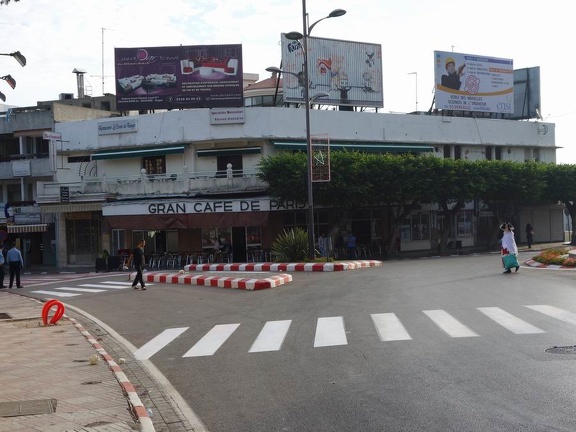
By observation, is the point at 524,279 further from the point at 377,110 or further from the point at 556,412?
the point at 377,110

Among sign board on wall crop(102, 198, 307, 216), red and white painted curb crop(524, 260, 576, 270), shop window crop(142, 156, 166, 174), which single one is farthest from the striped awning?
red and white painted curb crop(524, 260, 576, 270)

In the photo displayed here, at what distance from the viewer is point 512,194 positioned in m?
45.6

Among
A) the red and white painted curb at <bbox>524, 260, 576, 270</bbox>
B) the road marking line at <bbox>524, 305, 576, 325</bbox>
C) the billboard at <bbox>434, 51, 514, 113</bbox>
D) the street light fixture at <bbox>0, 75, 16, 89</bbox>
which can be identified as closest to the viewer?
the road marking line at <bbox>524, 305, 576, 325</bbox>

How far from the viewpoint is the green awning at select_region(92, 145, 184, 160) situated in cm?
4081

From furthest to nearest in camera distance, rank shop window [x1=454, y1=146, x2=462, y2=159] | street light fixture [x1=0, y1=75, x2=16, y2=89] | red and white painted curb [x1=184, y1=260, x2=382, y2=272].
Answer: shop window [x1=454, y1=146, x2=462, y2=159], red and white painted curb [x1=184, y1=260, x2=382, y2=272], street light fixture [x1=0, y1=75, x2=16, y2=89]

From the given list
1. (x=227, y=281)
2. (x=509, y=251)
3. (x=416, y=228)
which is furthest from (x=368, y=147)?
(x=227, y=281)

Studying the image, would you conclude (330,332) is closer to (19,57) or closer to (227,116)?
(19,57)

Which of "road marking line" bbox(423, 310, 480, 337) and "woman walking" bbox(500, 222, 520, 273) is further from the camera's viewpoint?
"woman walking" bbox(500, 222, 520, 273)

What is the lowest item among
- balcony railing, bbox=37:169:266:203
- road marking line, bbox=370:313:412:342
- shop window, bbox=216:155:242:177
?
road marking line, bbox=370:313:412:342

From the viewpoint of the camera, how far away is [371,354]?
32.9 ft

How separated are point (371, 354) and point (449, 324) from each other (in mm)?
2946

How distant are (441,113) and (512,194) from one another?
332 inches

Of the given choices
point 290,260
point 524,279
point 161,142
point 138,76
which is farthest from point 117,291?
point 138,76

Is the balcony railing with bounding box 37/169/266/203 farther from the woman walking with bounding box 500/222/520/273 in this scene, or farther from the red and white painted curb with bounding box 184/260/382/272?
the woman walking with bounding box 500/222/520/273
